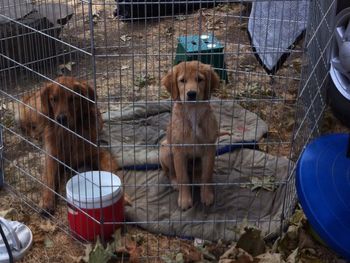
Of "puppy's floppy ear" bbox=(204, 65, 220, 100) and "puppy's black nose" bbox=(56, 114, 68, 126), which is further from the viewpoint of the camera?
"puppy's black nose" bbox=(56, 114, 68, 126)

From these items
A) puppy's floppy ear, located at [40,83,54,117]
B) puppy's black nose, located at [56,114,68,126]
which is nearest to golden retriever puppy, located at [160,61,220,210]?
puppy's black nose, located at [56,114,68,126]

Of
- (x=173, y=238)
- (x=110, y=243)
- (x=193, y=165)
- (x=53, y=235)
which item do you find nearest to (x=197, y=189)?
(x=193, y=165)

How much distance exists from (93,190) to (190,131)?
0.72m

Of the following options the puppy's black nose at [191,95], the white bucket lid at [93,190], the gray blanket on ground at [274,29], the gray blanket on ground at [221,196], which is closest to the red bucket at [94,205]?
the white bucket lid at [93,190]

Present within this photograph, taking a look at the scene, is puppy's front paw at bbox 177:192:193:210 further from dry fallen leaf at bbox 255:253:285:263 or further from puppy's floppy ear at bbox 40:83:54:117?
puppy's floppy ear at bbox 40:83:54:117

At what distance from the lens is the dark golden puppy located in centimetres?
356

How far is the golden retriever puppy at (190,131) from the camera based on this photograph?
3.33 metres

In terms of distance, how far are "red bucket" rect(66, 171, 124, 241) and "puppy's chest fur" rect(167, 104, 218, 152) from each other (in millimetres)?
491

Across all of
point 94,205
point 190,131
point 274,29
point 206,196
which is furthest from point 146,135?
point 274,29

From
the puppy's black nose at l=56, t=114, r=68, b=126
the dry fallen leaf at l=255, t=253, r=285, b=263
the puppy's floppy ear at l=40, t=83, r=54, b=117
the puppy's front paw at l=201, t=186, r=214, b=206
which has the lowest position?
the dry fallen leaf at l=255, t=253, r=285, b=263

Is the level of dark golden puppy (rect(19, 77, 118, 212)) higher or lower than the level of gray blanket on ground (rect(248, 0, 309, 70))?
lower

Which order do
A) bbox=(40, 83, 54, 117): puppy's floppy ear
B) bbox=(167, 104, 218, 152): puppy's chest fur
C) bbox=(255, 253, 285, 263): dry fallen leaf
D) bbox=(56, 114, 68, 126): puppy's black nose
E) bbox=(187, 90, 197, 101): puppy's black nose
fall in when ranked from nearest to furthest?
bbox=(255, 253, 285, 263): dry fallen leaf < bbox=(187, 90, 197, 101): puppy's black nose < bbox=(167, 104, 218, 152): puppy's chest fur < bbox=(56, 114, 68, 126): puppy's black nose < bbox=(40, 83, 54, 117): puppy's floppy ear

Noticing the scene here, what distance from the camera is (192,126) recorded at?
343 centimetres

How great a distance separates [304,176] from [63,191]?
171 centimetres
